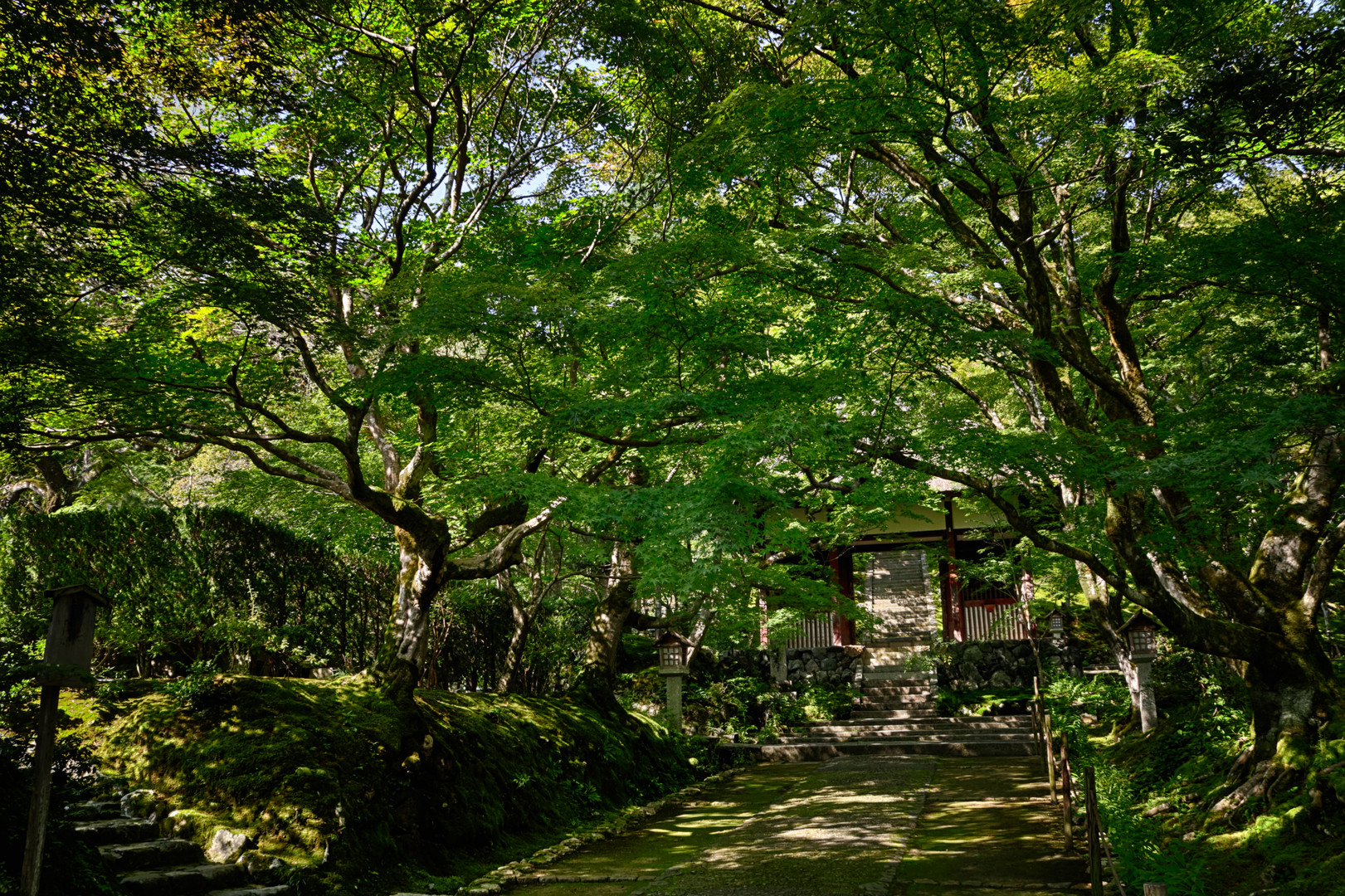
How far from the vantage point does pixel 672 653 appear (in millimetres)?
15250

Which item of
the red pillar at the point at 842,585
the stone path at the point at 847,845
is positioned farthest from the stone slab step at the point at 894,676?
the stone path at the point at 847,845

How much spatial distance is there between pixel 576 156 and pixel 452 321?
478 cm

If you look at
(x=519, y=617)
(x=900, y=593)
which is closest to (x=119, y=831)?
(x=519, y=617)

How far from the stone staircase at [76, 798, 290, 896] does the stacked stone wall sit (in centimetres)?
1775

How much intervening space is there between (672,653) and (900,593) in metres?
9.44

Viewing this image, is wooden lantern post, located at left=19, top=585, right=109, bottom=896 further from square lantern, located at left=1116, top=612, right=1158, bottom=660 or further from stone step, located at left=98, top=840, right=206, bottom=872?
square lantern, located at left=1116, top=612, right=1158, bottom=660

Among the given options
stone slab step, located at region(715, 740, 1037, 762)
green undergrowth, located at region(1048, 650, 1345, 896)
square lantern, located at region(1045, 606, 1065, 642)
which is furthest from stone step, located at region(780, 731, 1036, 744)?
square lantern, located at region(1045, 606, 1065, 642)

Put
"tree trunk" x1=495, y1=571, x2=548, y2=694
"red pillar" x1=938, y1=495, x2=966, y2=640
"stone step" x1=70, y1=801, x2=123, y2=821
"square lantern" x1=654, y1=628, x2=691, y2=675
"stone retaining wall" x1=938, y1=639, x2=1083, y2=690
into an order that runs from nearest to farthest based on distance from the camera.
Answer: "stone step" x1=70, y1=801, x2=123, y2=821
"tree trunk" x1=495, y1=571, x2=548, y2=694
"square lantern" x1=654, y1=628, x2=691, y2=675
"stone retaining wall" x1=938, y1=639, x2=1083, y2=690
"red pillar" x1=938, y1=495, x2=966, y2=640

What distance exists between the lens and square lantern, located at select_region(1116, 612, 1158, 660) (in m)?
12.3

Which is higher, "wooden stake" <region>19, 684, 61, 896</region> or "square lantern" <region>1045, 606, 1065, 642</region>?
"square lantern" <region>1045, 606, 1065, 642</region>

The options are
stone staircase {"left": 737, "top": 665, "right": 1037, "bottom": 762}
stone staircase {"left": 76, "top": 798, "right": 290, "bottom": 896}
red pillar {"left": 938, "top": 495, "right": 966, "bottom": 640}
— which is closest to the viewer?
stone staircase {"left": 76, "top": 798, "right": 290, "bottom": 896}

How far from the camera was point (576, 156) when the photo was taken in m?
11.7

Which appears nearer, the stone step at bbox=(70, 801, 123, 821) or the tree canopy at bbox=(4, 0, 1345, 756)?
the stone step at bbox=(70, 801, 123, 821)

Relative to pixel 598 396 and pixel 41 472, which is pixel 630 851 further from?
pixel 41 472
